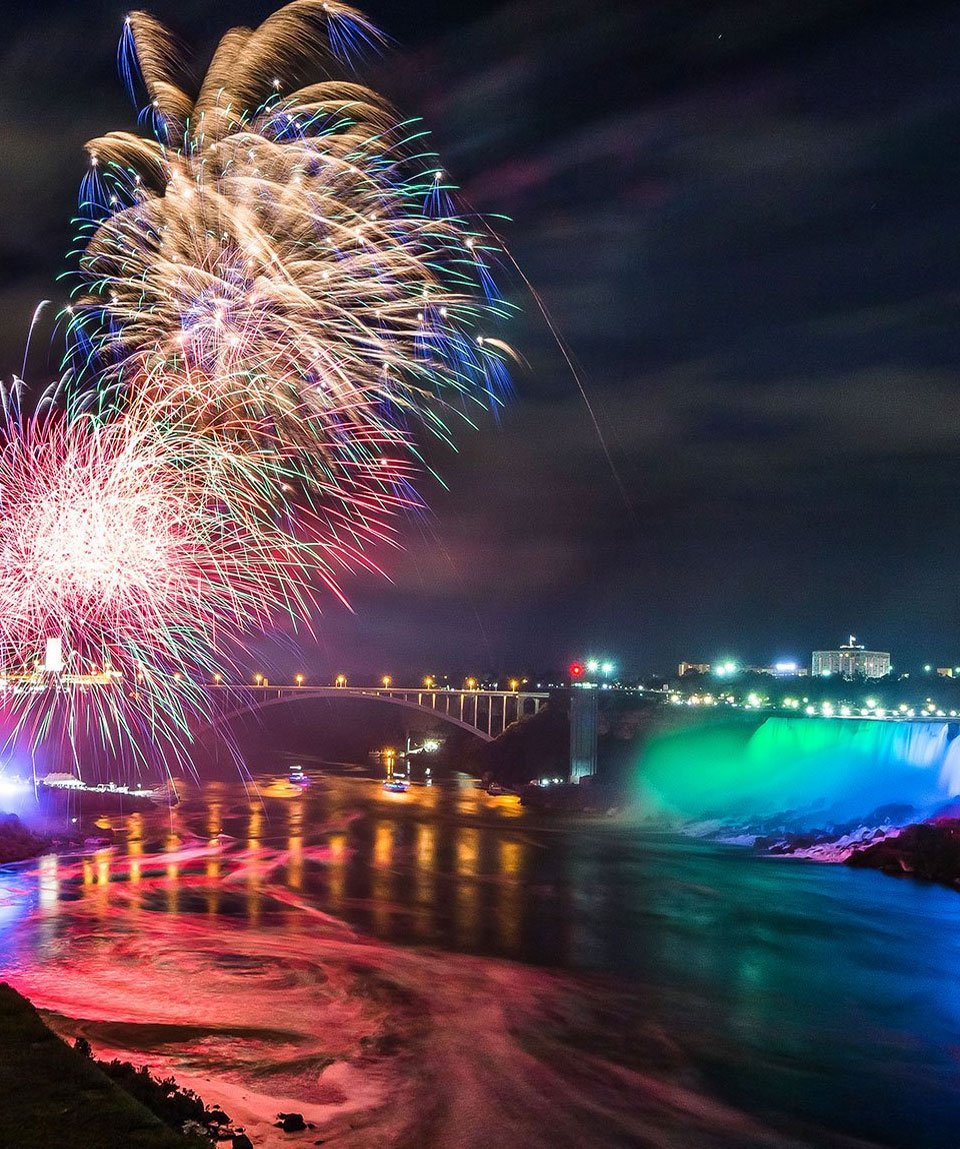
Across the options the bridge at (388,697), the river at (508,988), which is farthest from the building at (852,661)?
the river at (508,988)

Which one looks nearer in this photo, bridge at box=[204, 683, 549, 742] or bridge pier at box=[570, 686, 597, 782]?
bridge pier at box=[570, 686, 597, 782]

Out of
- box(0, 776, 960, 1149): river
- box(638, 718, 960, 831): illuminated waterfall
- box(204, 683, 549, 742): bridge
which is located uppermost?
box(204, 683, 549, 742): bridge

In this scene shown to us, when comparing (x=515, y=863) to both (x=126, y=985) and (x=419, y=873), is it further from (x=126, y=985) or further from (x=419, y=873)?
(x=126, y=985)

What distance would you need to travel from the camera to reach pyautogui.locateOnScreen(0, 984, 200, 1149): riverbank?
8.59 meters

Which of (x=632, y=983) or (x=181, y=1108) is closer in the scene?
(x=181, y=1108)

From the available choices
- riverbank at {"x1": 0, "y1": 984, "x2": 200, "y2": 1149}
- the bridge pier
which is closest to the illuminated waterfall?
the bridge pier

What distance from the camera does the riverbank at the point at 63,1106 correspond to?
859cm

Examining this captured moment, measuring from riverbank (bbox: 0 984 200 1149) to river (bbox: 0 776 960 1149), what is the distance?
10.0 ft

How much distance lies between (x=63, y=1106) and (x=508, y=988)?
13194mm

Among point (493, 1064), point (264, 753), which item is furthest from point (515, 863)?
point (264, 753)

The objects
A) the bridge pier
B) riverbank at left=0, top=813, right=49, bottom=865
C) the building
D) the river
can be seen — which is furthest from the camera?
the building

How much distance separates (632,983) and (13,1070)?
1475cm

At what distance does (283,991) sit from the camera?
19.8 m

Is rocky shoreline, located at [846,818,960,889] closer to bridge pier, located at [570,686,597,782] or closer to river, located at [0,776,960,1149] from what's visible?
river, located at [0,776,960,1149]
